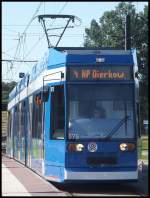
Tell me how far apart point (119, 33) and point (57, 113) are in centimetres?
5629

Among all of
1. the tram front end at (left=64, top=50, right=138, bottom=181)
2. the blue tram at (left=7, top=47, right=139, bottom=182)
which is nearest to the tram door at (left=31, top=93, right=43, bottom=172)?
the blue tram at (left=7, top=47, right=139, bottom=182)

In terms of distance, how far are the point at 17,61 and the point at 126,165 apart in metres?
28.1

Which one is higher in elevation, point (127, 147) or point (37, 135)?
point (37, 135)

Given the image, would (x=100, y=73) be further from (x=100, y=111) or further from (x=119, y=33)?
(x=119, y=33)

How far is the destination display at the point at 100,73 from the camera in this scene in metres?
15.9

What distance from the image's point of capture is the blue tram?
15.4 metres

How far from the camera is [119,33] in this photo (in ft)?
234

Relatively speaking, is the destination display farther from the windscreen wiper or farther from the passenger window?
the windscreen wiper

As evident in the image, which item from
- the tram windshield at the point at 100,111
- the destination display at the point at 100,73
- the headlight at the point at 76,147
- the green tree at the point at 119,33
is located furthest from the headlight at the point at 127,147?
the green tree at the point at 119,33

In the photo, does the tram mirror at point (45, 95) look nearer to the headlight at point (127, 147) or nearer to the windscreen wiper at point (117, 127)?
the windscreen wiper at point (117, 127)

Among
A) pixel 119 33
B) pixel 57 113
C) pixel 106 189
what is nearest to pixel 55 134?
pixel 57 113

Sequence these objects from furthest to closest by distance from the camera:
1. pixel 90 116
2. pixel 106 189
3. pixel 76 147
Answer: pixel 106 189, pixel 90 116, pixel 76 147

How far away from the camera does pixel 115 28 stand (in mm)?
74500

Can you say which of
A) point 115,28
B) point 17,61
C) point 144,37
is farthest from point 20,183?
point 115,28
